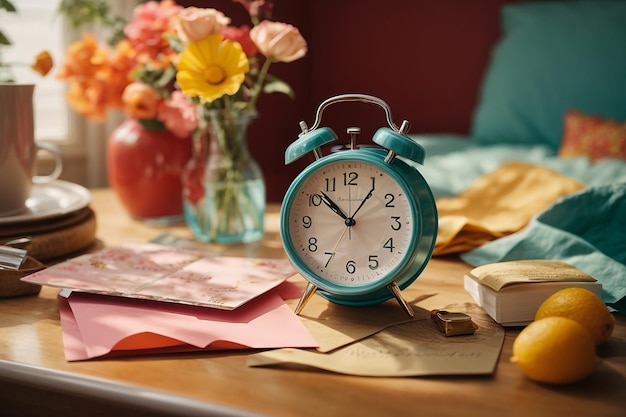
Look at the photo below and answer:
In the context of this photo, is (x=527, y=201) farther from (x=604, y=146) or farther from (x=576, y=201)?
(x=604, y=146)

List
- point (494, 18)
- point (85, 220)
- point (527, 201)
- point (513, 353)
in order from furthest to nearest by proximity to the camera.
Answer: point (494, 18), point (527, 201), point (85, 220), point (513, 353)

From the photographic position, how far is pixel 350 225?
0.90 m

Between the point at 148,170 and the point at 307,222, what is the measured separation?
28.1 inches

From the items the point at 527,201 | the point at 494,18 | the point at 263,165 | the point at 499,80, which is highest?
the point at 494,18

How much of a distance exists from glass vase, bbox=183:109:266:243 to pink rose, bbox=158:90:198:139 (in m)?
0.02

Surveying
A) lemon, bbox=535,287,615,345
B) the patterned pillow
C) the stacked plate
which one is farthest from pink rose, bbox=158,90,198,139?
the patterned pillow

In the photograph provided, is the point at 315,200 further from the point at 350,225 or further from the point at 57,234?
the point at 57,234

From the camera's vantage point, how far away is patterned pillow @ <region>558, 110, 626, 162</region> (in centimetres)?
216

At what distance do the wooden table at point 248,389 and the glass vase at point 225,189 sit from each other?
501 mm

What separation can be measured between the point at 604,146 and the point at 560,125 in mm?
337

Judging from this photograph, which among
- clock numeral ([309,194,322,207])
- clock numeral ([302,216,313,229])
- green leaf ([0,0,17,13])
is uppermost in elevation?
green leaf ([0,0,17,13])

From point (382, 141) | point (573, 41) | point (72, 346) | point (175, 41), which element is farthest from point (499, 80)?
Answer: point (72, 346)

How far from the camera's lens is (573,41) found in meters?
2.49

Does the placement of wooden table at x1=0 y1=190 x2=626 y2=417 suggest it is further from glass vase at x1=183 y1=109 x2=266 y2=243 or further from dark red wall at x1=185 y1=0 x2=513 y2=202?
dark red wall at x1=185 y1=0 x2=513 y2=202
